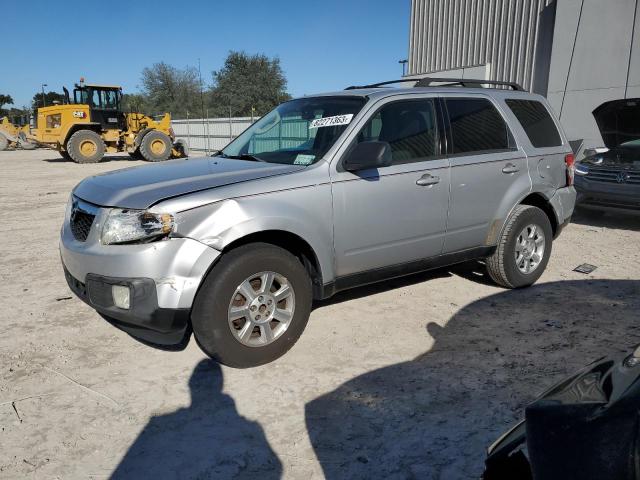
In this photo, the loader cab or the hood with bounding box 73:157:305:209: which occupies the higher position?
the loader cab

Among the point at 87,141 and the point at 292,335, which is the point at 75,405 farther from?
the point at 87,141

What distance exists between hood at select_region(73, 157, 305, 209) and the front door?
0.52 m

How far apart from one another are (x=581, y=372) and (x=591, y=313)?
333cm

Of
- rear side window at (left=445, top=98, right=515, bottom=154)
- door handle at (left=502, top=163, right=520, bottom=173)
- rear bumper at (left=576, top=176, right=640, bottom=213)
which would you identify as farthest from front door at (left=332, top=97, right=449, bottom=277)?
rear bumper at (left=576, top=176, right=640, bottom=213)

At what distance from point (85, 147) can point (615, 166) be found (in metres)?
18.9

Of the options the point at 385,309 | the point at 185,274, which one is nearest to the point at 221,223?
the point at 185,274

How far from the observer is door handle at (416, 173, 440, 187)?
4.13 metres

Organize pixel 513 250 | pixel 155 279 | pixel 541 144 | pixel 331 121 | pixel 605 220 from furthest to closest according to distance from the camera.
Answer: pixel 605 220 < pixel 541 144 < pixel 513 250 < pixel 331 121 < pixel 155 279

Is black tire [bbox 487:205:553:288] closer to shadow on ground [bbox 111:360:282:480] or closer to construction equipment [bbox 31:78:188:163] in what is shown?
shadow on ground [bbox 111:360:282:480]

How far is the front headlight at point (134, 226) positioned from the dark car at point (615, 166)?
23.2 ft

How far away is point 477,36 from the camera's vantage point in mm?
16281

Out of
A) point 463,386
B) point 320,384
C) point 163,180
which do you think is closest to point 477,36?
point 163,180

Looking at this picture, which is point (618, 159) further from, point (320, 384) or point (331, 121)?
point (320, 384)

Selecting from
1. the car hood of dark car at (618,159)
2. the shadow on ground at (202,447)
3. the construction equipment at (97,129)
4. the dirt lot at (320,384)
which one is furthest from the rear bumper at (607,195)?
the construction equipment at (97,129)
